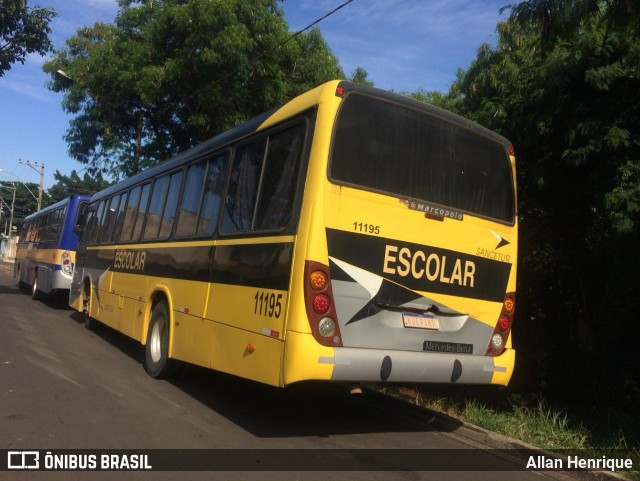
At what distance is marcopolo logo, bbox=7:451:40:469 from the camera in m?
4.36

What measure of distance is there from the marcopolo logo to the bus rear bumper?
2.39 m

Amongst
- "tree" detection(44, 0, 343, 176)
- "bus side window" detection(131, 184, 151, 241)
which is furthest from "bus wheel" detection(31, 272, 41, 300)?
"bus side window" detection(131, 184, 151, 241)

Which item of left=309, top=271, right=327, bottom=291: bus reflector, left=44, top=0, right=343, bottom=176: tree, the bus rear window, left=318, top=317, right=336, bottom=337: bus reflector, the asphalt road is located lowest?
the asphalt road

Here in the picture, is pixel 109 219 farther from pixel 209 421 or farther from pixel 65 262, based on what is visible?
pixel 209 421

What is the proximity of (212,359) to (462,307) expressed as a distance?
262cm

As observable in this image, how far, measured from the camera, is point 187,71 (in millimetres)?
13664

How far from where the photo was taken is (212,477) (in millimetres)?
4352

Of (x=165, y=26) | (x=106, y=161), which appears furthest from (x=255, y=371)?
(x=106, y=161)

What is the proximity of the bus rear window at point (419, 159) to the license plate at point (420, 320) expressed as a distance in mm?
1116

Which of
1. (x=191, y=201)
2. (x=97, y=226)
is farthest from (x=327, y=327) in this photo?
(x=97, y=226)

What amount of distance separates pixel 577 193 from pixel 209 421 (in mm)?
6376

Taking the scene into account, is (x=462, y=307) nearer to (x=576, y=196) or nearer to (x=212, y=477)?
(x=212, y=477)

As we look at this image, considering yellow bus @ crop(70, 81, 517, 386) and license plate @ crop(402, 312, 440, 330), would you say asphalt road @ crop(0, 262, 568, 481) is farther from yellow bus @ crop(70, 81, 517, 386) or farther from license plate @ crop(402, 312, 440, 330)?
license plate @ crop(402, 312, 440, 330)

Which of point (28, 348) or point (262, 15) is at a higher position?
point (262, 15)
